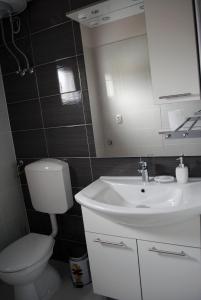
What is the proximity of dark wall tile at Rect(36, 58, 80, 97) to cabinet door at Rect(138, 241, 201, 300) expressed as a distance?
3.87 ft

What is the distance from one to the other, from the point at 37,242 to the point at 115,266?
0.66 metres

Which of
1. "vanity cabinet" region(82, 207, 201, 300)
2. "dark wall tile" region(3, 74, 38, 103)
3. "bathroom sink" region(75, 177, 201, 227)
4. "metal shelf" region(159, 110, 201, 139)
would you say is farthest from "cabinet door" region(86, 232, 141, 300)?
"dark wall tile" region(3, 74, 38, 103)

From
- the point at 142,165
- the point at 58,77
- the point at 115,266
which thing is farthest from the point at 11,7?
the point at 115,266

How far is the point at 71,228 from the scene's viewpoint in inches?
85.8

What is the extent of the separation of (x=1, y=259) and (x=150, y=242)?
1.04m

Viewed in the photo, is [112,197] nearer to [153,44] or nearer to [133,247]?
[133,247]

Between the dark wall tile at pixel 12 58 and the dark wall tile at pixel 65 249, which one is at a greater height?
the dark wall tile at pixel 12 58

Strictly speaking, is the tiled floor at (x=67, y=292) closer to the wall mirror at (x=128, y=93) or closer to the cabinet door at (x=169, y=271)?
the cabinet door at (x=169, y=271)

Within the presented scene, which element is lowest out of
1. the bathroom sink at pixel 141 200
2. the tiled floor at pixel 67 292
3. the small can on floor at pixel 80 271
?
the tiled floor at pixel 67 292

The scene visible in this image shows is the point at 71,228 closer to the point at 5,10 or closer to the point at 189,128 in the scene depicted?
the point at 189,128

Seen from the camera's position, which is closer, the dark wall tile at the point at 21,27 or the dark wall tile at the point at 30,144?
the dark wall tile at the point at 21,27

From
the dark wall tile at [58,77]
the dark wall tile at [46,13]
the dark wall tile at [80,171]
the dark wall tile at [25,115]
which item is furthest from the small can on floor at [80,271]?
the dark wall tile at [46,13]

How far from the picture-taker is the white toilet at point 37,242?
5.59ft

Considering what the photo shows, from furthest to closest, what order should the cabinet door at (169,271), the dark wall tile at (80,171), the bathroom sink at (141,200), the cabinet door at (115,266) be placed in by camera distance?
the dark wall tile at (80,171) → the cabinet door at (115,266) → the cabinet door at (169,271) → the bathroom sink at (141,200)
